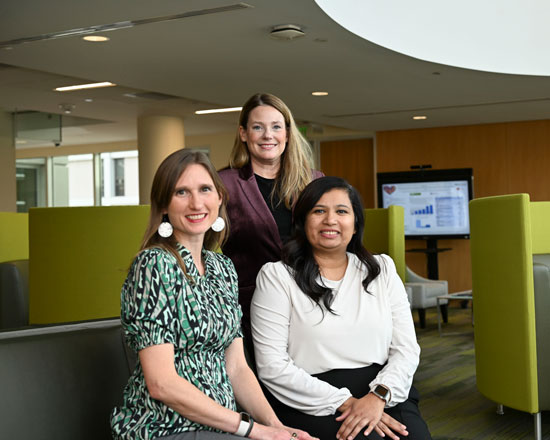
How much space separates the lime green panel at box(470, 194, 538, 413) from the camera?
383 centimetres

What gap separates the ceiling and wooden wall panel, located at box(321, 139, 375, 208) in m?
1.49

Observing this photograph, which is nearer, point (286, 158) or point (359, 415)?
point (359, 415)

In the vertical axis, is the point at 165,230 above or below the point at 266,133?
below

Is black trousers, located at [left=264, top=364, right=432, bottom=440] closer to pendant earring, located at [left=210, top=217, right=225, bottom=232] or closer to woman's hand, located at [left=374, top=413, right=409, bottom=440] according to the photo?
woman's hand, located at [left=374, top=413, right=409, bottom=440]

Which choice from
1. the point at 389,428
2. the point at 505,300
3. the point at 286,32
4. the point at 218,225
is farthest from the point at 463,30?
the point at 218,225

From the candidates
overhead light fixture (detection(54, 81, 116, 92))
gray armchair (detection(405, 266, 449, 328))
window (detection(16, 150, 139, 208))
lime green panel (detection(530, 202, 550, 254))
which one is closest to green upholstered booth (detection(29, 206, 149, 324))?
lime green panel (detection(530, 202, 550, 254))

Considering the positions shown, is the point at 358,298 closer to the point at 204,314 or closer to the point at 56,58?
the point at 204,314

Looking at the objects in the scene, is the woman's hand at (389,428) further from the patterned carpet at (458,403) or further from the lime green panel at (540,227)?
the lime green panel at (540,227)

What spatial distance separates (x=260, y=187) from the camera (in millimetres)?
2846

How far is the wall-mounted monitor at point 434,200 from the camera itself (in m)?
10.9

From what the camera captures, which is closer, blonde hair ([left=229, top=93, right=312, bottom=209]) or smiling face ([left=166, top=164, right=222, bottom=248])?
smiling face ([left=166, top=164, right=222, bottom=248])

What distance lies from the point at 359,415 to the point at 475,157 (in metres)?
9.21

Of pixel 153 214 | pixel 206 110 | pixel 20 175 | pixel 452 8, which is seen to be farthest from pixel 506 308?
pixel 20 175

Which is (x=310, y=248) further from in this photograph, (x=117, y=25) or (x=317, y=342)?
(x=117, y=25)
